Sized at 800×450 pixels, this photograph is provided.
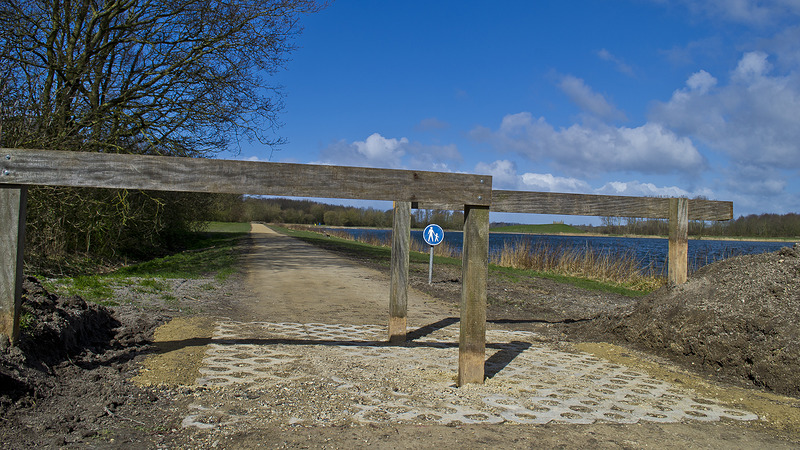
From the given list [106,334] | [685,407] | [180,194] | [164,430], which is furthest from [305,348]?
[180,194]

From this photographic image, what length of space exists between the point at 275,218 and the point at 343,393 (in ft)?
363

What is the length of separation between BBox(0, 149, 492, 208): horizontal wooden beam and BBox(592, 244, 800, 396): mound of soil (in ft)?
9.79

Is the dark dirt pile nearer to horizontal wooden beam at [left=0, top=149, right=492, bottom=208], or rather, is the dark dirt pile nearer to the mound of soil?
horizontal wooden beam at [left=0, top=149, right=492, bottom=208]

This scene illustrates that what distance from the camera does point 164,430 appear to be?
129 inches

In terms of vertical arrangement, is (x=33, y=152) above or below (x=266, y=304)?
above

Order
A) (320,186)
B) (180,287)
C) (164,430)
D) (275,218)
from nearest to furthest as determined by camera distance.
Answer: (164,430) → (320,186) → (180,287) → (275,218)

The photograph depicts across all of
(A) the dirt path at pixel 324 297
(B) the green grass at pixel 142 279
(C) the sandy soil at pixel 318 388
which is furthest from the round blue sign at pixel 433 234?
(C) the sandy soil at pixel 318 388

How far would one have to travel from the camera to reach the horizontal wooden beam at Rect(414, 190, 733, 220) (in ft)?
17.9

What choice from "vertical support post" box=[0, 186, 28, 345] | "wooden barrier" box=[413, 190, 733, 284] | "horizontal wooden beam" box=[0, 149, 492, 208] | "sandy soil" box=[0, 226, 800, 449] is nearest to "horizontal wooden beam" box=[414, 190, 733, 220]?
"wooden barrier" box=[413, 190, 733, 284]

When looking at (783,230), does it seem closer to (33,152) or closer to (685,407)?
(685,407)

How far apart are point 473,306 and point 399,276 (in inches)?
79.0

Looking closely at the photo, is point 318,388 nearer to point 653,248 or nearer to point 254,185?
point 254,185

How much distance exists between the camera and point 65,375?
406 centimetres

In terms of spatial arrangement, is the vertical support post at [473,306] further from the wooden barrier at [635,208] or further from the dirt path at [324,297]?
the dirt path at [324,297]
